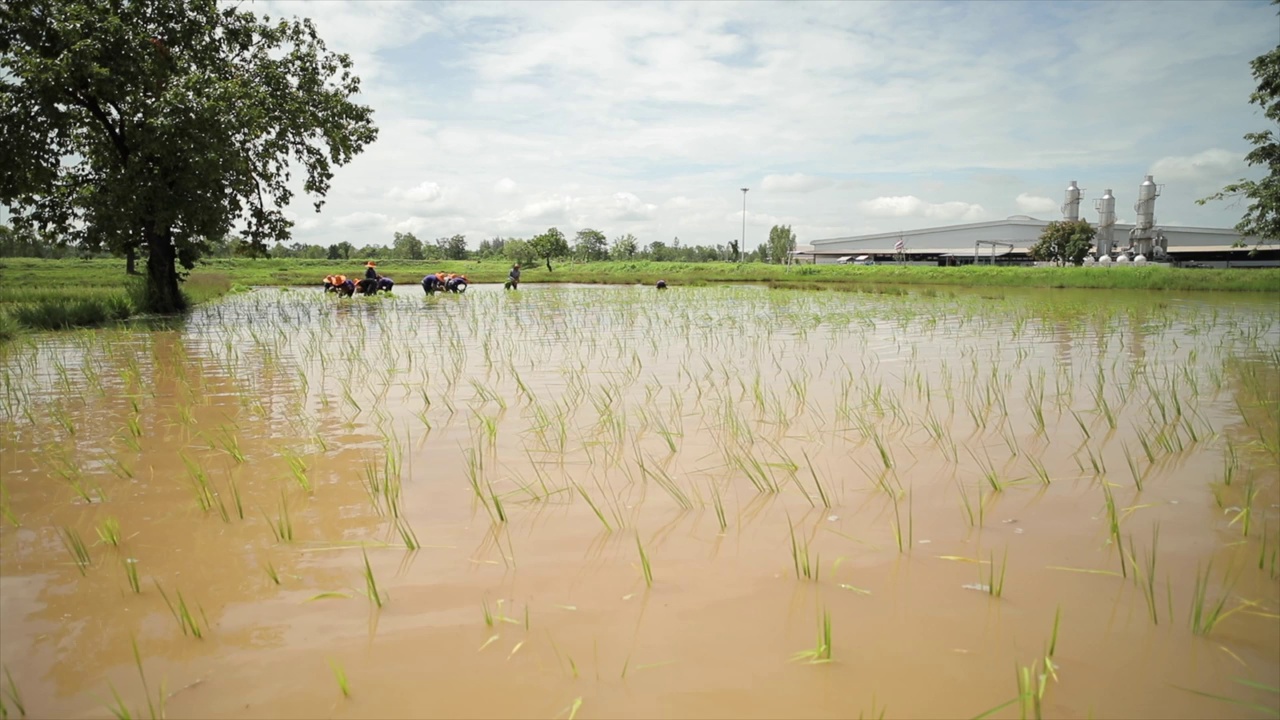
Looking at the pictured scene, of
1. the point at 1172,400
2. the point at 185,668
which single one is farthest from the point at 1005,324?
the point at 185,668

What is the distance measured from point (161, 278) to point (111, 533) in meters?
16.8

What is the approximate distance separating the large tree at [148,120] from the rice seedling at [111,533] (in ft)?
46.0

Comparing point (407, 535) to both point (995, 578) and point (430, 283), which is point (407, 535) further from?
point (430, 283)

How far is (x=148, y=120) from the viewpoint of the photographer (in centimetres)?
1430

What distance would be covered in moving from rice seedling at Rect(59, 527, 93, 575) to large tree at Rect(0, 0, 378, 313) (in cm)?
1404

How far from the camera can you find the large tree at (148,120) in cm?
1370

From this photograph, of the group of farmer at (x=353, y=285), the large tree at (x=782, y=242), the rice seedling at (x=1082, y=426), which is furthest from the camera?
the large tree at (x=782, y=242)

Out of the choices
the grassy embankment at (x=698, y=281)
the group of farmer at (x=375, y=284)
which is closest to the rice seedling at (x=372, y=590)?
the grassy embankment at (x=698, y=281)

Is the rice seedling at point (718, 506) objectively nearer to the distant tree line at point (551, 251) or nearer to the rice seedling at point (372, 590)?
the rice seedling at point (372, 590)

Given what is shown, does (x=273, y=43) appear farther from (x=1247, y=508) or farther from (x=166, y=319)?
(x=1247, y=508)

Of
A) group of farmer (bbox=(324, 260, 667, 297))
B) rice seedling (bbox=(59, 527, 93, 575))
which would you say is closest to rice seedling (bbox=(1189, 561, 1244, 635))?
rice seedling (bbox=(59, 527, 93, 575))

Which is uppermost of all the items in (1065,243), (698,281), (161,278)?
(1065,243)

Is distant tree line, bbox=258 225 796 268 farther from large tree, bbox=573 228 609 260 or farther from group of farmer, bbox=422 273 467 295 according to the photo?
group of farmer, bbox=422 273 467 295

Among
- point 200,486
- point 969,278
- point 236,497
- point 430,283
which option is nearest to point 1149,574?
point 236,497
